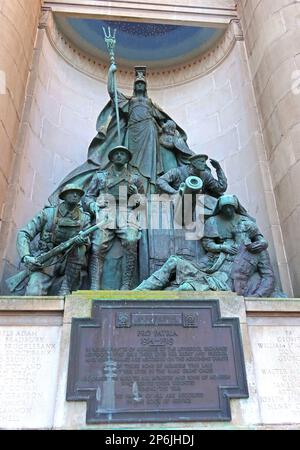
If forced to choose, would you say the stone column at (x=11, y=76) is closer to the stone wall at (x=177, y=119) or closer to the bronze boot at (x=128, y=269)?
the stone wall at (x=177, y=119)

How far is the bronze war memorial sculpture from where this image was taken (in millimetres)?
5750

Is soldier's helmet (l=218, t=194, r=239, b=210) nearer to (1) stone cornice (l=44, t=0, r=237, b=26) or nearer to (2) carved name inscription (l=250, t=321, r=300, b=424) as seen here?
(2) carved name inscription (l=250, t=321, r=300, b=424)

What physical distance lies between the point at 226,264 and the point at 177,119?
5.51m

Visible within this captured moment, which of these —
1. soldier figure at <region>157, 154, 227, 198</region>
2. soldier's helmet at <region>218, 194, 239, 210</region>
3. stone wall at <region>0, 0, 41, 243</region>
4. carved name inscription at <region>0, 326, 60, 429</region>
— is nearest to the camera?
carved name inscription at <region>0, 326, 60, 429</region>

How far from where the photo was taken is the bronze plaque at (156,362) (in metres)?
4.30

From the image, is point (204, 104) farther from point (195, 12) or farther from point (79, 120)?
point (79, 120)

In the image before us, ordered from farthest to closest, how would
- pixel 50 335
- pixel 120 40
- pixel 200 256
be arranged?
pixel 120 40 → pixel 200 256 → pixel 50 335

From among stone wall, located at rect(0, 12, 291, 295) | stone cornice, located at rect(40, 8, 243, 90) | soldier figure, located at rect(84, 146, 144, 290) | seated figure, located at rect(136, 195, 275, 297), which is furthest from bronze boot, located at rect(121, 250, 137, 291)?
stone cornice, located at rect(40, 8, 243, 90)

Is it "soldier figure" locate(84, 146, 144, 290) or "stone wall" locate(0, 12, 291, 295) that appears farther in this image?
"stone wall" locate(0, 12, 291, 295)

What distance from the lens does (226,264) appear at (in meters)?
5.98

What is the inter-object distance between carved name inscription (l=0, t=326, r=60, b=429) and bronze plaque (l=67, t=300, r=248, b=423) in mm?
232
